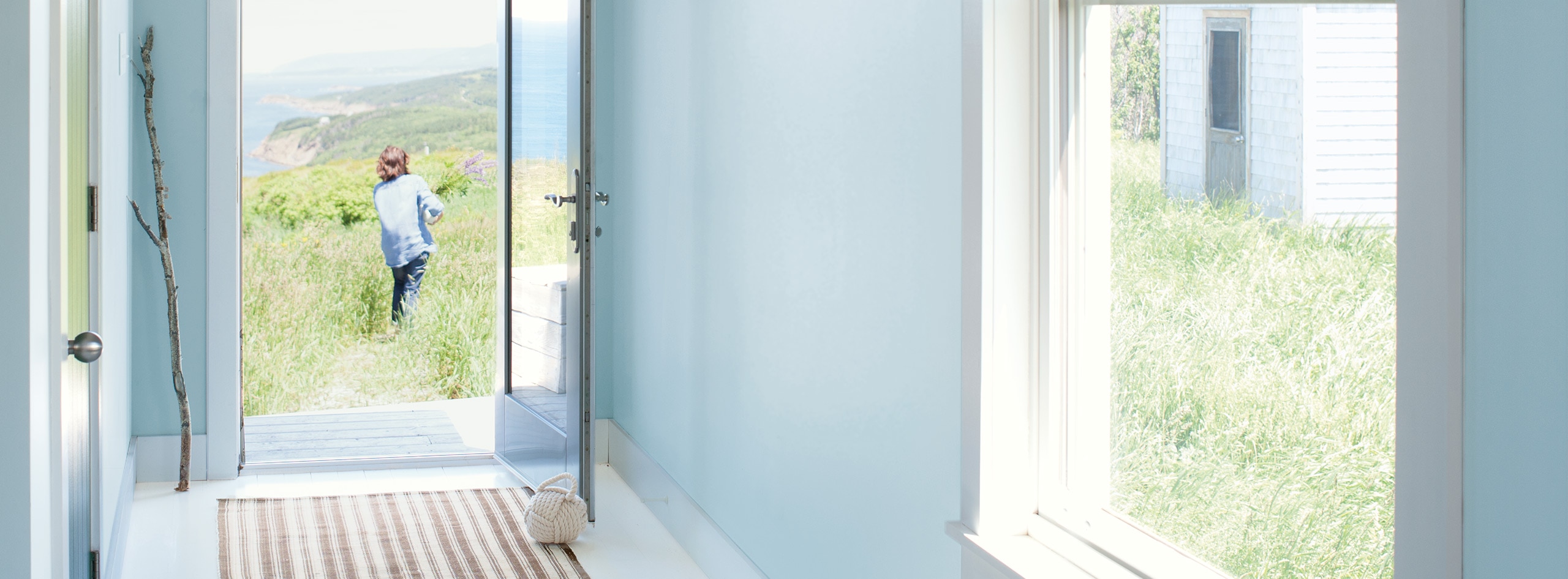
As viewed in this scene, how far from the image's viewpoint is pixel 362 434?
523 cm

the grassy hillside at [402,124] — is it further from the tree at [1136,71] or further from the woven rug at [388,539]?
the tree at [1136,71]

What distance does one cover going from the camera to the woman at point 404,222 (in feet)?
23.5

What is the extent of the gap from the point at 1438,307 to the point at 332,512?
3.59m

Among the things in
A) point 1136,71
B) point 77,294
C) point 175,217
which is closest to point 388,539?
point 175,217

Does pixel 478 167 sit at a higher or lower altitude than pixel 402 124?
lower

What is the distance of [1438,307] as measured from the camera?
0.94 m

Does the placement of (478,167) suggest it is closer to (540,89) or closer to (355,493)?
(540,89)

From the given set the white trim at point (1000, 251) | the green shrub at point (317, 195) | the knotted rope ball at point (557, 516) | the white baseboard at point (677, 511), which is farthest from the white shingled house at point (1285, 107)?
the green shrub at point (317, 195)

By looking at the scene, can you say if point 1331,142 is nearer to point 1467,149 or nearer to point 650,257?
point 1467,149

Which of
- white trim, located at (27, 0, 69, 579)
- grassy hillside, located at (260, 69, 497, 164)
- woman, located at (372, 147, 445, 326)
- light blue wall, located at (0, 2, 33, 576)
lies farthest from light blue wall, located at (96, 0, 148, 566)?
grassy hillside, located at (260, 69, 497, 164)

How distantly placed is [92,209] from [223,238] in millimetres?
1926

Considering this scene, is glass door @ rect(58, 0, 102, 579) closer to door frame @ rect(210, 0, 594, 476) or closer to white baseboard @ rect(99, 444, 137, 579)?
white baseboard @ rect(99, 444, 137, 579)

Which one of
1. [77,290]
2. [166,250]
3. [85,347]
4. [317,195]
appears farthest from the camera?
[317,195]

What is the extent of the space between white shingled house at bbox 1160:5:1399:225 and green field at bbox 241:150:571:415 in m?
5.22
